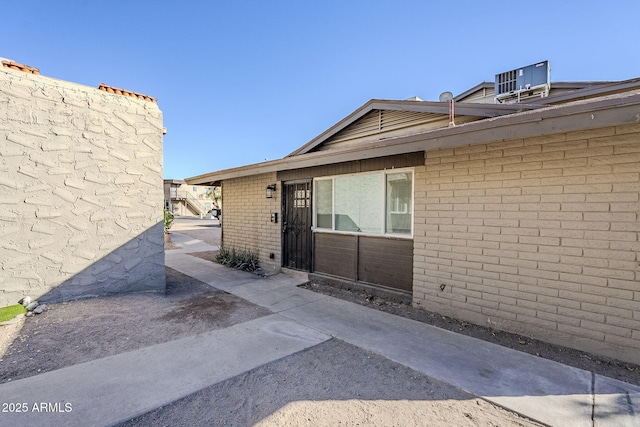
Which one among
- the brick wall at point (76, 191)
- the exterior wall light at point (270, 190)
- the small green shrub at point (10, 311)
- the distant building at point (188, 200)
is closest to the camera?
the small green shrub at point (10, 311)

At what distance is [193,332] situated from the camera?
3.86 m

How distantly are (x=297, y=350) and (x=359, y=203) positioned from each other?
3.28m

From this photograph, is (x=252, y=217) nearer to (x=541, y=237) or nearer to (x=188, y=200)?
(x=541, y=237)

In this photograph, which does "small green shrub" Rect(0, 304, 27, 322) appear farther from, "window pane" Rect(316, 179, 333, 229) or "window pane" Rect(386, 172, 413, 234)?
"window pane" Rect(386, 172, 413, 234)

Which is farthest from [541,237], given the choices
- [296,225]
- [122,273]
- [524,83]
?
[122,273]

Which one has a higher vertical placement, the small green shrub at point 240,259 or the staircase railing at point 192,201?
the staircase railing at point 192,201

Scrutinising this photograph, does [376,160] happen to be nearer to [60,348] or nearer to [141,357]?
[141,357]

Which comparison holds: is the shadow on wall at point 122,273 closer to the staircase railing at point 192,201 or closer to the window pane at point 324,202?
the window pane at point 324,202

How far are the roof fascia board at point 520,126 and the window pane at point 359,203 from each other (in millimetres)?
836

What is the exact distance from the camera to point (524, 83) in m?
7.68

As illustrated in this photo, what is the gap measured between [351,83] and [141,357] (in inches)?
418

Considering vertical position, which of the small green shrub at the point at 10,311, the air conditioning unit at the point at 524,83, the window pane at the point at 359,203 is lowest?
the small green shrub at the point at 10,311

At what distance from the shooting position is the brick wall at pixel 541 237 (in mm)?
3109

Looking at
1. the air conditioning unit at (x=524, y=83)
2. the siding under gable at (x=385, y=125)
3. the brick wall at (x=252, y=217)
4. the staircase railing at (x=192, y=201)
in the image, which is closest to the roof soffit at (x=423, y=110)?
the siding under gable at (x=385, y=125)
